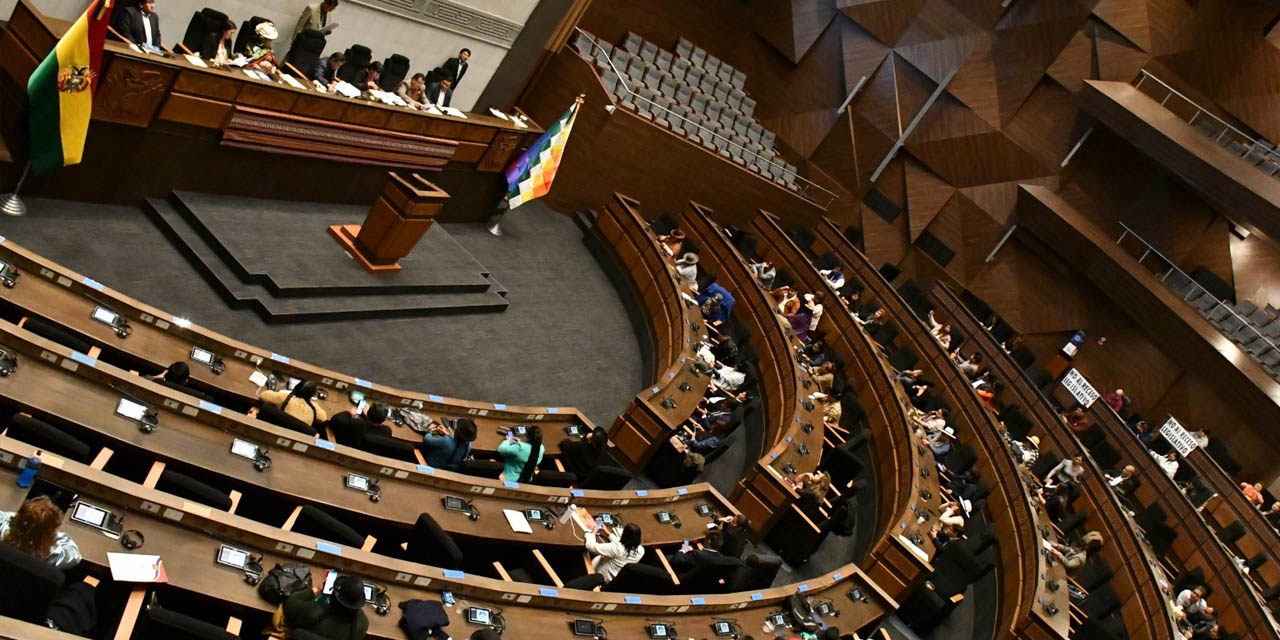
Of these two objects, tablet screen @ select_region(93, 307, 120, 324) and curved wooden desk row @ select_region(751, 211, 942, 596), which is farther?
curved wooden desk row @ select_region(751, 211, 942, 596)

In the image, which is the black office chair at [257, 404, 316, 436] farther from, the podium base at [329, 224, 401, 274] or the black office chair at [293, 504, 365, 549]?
the podium base at [329, 224, 401, 274]

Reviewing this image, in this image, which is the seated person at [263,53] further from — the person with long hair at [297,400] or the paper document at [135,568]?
the paper document at [135,568]

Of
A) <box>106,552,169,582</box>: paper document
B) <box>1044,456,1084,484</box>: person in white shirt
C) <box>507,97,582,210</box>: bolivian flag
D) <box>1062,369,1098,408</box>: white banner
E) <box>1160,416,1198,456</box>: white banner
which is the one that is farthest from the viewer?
<box>1062,369,1098,408</box>: white banner

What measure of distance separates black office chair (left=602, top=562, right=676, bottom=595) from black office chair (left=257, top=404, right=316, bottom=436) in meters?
2.06

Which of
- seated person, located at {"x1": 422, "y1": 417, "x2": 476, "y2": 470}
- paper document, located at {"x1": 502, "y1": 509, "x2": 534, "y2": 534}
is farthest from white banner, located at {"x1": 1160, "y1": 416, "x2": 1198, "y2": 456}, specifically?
seated person, located at {"x1": 422, "y1": 417, "x2": 476, "y2": 470}

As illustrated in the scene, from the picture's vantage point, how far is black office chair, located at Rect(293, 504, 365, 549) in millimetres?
5156

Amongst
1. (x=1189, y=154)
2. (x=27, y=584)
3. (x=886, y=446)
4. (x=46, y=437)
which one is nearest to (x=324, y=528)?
(x=46, y=437)

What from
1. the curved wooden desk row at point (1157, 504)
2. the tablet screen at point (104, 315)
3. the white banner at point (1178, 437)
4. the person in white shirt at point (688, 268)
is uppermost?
the white banner at point (1178, 437)

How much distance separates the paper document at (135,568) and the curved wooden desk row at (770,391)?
18.5 feet

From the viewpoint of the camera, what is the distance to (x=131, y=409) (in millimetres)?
5117

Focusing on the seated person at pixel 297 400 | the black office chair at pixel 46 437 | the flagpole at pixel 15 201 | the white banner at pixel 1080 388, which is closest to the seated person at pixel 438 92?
the flagpole at pixel 15 201

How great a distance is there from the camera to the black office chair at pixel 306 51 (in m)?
9.12

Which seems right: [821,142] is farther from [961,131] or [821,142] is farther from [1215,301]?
[1215,301]

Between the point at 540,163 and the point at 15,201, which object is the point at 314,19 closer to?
the point at 540,163
